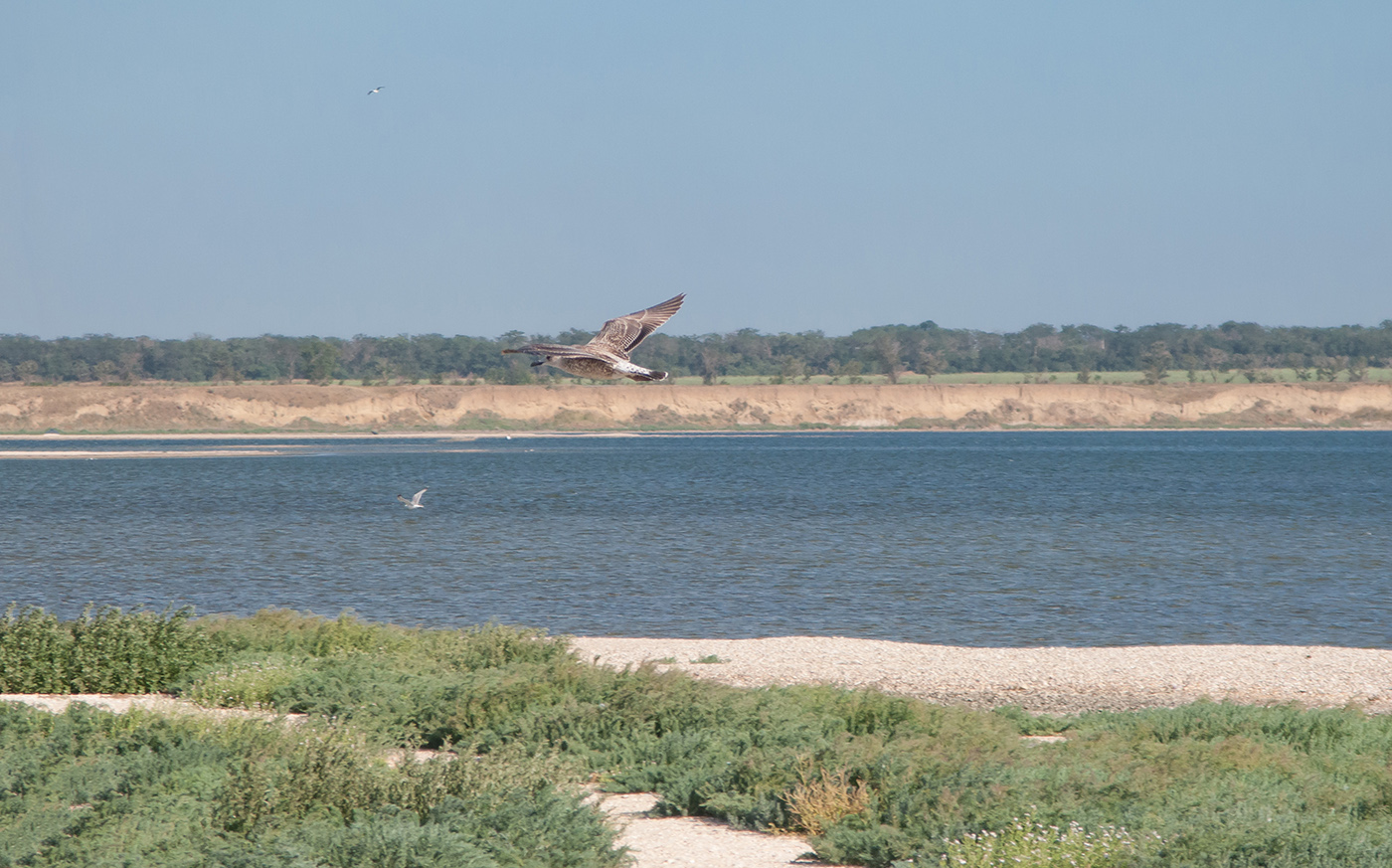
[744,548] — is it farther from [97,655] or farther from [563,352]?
[563,352]

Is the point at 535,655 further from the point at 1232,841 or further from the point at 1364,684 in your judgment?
the point at 1364,684

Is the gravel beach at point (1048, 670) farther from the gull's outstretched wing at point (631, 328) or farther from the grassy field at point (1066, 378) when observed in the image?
the grassy field at point (1066, 378)

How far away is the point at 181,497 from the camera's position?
61531 mm

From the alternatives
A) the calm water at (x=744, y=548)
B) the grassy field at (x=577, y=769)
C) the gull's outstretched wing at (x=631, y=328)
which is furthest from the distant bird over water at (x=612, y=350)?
the calm water at (x=744, y=548)

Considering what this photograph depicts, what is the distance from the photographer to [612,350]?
381 inches

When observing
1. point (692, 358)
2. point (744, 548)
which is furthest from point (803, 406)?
point (744, 548)

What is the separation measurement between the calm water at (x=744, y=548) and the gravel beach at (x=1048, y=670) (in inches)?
99.4

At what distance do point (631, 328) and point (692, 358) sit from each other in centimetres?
16187

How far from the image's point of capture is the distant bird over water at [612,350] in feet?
27.4

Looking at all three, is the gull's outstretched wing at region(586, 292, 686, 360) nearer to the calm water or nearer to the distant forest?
the calm water

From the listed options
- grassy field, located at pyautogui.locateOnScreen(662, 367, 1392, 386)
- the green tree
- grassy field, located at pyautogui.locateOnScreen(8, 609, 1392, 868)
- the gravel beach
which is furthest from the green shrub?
the green tree

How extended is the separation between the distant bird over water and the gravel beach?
6.30 m

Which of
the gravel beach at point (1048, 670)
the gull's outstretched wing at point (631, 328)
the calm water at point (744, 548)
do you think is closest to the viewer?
the gull's outstretched wing at point (631, 328)

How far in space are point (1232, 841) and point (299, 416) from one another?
137 m
